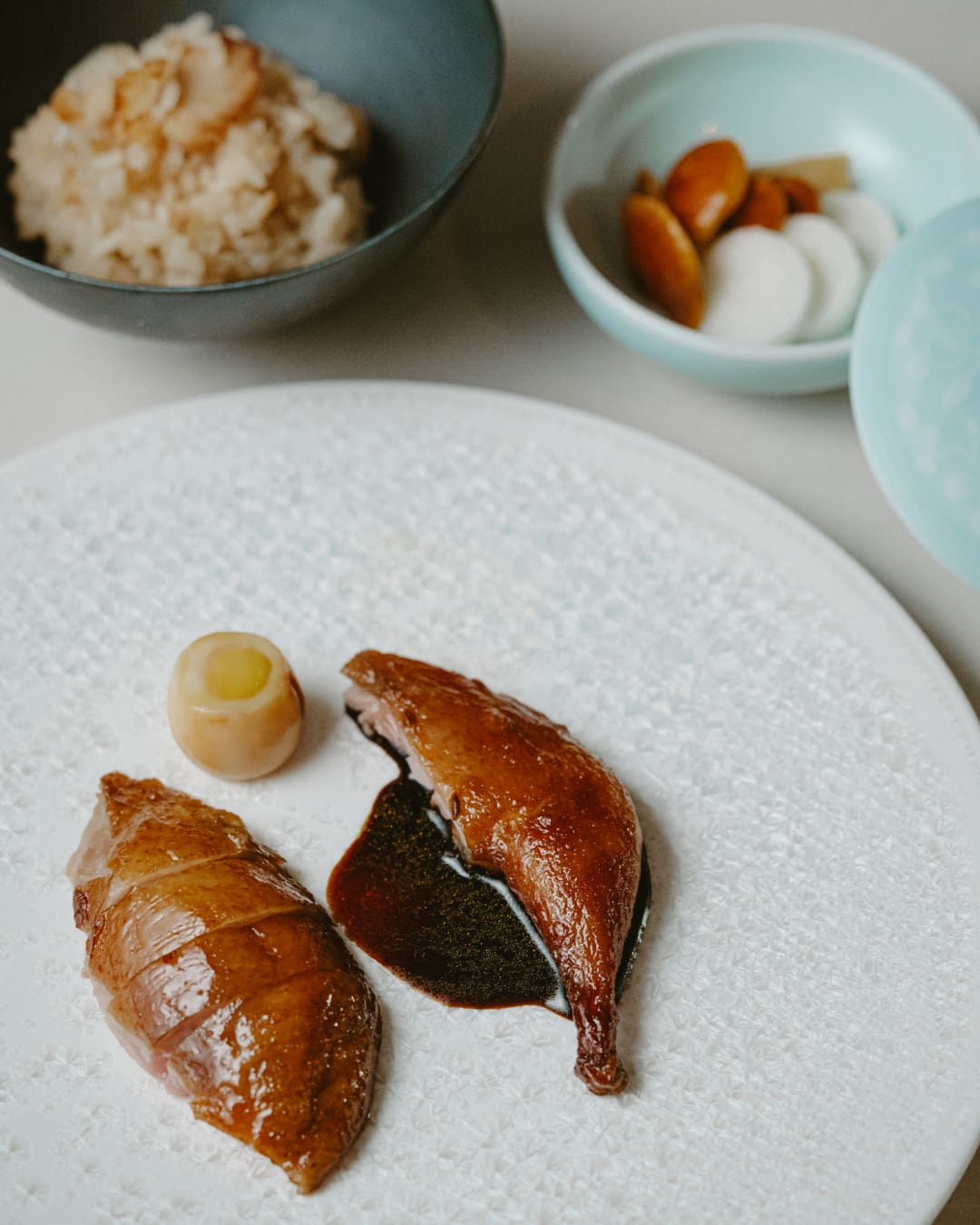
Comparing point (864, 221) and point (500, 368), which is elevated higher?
point (864, 221)

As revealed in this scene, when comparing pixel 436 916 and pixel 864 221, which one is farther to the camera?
pixel 864 221

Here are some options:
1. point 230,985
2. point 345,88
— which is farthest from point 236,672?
point 345,88

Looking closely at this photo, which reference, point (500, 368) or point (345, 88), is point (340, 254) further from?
point (345, 88)

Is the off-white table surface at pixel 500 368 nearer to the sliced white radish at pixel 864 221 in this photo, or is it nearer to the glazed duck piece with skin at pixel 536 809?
the sliced white radish at pixel 864 221

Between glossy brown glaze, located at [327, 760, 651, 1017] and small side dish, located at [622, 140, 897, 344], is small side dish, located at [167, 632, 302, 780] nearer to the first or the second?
glossy brown glaze, located at [327, 760, 651, 1017]

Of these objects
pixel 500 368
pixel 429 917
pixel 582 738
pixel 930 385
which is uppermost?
pixel 930 385

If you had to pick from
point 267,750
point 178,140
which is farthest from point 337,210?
point 267,750

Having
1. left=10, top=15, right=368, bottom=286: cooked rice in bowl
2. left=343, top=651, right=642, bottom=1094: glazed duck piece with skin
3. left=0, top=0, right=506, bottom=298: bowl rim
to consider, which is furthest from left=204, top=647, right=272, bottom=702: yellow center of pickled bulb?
left=10, top=15, right=368, bottom=286: cooked rice in bowl
